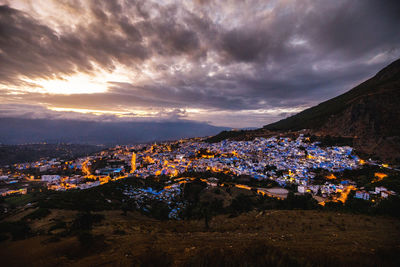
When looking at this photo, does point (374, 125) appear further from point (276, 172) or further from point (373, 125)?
point (276, 172)

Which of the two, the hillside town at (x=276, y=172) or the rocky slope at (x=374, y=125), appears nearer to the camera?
the hillside town at (x=276, y=172)

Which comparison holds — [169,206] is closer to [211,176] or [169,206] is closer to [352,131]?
[211,176]

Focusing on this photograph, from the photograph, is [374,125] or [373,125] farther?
[373,125]

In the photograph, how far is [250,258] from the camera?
11.2 ft

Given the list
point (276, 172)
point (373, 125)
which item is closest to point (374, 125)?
point (373, 125)

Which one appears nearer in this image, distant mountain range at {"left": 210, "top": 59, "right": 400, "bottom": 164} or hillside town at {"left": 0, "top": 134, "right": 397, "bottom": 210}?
hillside town at {"left": 0, "top": 134, "right": 397, "bottom": 210}

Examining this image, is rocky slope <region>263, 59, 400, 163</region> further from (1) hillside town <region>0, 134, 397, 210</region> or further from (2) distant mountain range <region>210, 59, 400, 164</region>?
(1) hillside town <region>0, 134, 397, 210</region>

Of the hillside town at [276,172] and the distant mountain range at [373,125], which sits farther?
the distant mountain range at [373,125]

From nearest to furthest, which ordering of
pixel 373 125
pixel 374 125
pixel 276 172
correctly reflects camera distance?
1. pixel 276 172
2. pixel 374 125
3. pixel 373 125

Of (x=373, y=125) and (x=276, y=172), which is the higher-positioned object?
(x=373, y=125)

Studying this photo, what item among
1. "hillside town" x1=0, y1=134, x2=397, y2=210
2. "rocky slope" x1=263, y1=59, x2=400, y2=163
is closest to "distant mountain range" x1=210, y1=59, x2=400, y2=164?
"rocky slope" x1=263, y1=59, x2=400, y2=163

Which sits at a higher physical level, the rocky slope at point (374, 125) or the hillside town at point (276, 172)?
the rocky slope at point (374, 125)

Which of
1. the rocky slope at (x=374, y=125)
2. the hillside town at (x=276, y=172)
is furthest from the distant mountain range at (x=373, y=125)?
the hillside town at (x=276, y=172)

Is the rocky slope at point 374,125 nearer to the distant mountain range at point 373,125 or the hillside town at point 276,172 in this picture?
the distant mountain range at point 373,125
